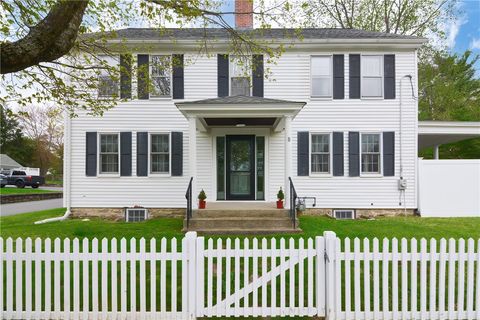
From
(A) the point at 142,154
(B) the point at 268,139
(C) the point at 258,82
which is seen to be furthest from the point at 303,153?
(A) the point at 142,154

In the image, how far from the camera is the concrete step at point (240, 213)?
772cm

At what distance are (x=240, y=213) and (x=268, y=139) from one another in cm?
351

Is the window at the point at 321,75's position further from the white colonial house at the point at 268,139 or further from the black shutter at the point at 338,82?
the black shutter at the point at 338,82

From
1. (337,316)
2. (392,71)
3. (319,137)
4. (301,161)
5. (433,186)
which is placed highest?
(392,71)

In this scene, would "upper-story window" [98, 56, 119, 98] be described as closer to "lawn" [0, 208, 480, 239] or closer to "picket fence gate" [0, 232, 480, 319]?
"lawn" [0, 208, 480, 239]

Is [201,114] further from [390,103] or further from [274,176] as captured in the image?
[390,103]

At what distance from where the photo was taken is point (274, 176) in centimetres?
1034

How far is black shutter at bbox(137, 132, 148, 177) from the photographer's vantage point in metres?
10.3

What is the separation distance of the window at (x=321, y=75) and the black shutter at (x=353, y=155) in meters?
1.71

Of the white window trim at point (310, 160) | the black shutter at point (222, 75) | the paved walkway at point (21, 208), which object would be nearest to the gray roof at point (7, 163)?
the paved walkway at point (21, 208)

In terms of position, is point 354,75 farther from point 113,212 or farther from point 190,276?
point 113,212

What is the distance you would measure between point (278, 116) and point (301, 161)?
253cm

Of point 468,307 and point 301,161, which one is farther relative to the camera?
point 301,161

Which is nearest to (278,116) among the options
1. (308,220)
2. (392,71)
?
(308,220)
